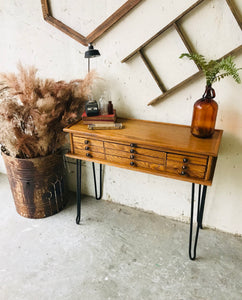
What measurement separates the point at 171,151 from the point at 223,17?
0.87 meters

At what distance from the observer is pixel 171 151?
1.49 meters

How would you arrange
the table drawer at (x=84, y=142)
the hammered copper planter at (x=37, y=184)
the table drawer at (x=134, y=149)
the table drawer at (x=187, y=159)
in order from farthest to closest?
the hammered copper planter at (x=37, y=184)
the table drawer at (x=84, y=142)
the table drawer at (x=134, y=149)
the table drawer at (x=187, y=159)

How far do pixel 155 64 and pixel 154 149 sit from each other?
2.13 feet

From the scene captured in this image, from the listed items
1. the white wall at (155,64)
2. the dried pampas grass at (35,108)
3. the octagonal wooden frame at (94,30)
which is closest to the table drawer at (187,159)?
the white wall at (155,64)

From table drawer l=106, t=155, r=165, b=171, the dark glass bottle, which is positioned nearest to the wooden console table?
table drawer l=106, t=155, r=165, b=171

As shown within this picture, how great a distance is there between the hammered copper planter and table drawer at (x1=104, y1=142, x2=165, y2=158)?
0.64 meters

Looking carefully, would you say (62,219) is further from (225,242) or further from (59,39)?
(59,39)

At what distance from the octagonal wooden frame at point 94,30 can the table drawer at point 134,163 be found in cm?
92

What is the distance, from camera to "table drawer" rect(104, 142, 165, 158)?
154 cm

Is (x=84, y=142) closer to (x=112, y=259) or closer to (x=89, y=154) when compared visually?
(x=89, y=154)

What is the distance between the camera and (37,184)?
2.06 metres

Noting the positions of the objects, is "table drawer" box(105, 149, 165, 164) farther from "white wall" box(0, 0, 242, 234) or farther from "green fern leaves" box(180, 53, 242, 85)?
"green fern leaves" box(180, 53, 242, 85)

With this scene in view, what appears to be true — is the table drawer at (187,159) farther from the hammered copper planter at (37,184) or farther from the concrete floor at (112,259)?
the hammered copper planter at (37,184)

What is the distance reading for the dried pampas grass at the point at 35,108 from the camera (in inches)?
70.5
